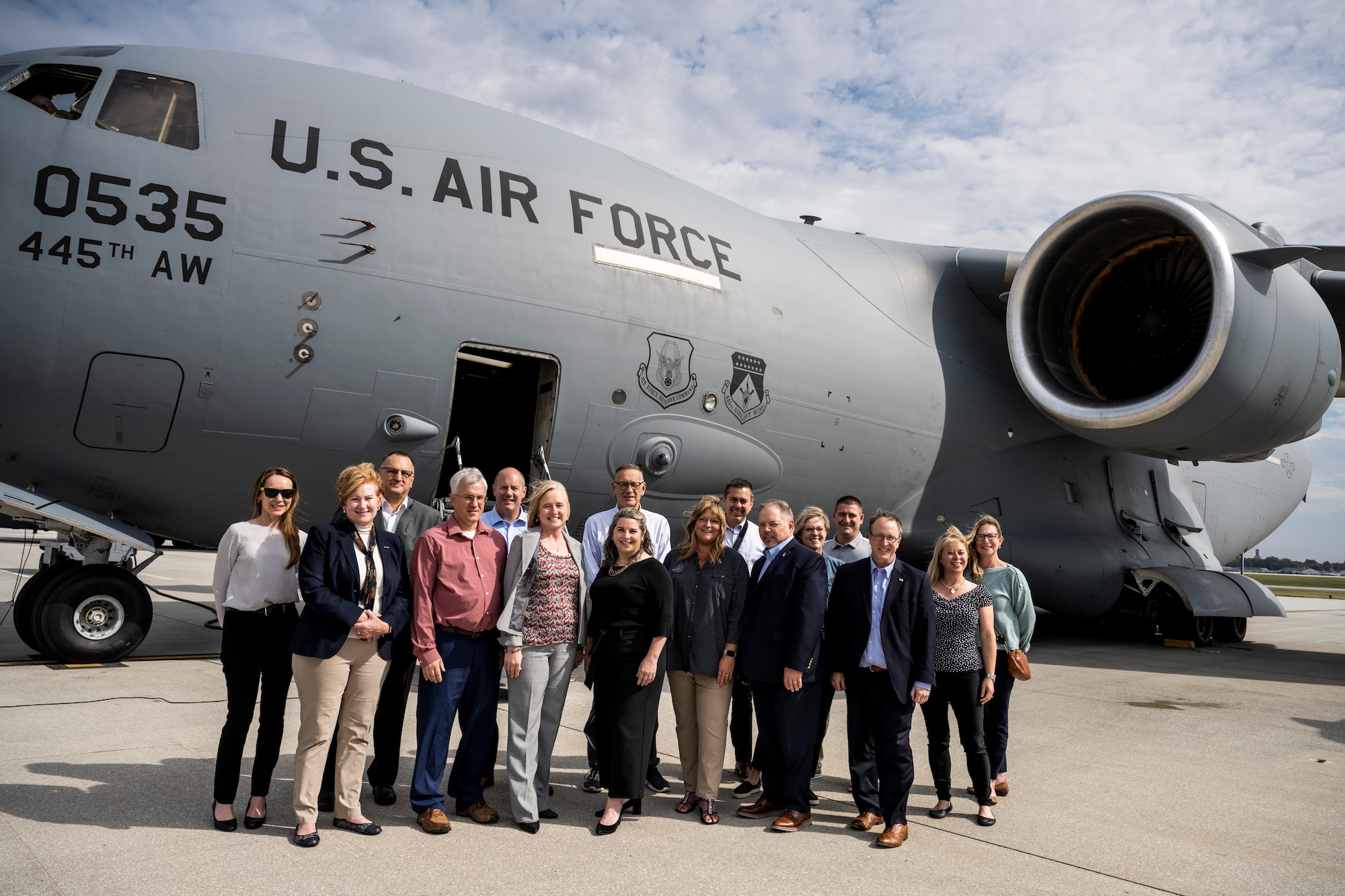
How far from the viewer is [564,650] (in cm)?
443

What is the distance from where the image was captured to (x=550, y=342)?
7.35m

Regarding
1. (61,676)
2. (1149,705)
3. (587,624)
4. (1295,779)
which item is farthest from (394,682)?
(1149,705)

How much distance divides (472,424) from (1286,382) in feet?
25.3

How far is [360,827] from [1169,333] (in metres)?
9.31

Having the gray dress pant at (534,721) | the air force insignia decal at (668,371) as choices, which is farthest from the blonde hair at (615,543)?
the air force insignia decal at (668,371)

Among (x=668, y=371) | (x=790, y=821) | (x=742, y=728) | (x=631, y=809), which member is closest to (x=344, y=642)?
(x=631, y=809)

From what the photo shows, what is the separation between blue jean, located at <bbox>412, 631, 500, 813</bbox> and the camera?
423 centimetres

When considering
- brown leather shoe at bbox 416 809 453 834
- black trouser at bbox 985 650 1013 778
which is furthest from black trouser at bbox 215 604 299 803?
black trouser at bbox 985 650 1013 778

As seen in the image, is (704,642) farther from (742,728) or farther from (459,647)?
(459,647)

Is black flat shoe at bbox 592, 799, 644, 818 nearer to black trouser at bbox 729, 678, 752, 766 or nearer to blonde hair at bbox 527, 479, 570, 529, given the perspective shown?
black trouser at bbox 729, 678, 752, 766

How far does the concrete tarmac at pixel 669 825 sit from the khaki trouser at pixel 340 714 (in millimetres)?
220

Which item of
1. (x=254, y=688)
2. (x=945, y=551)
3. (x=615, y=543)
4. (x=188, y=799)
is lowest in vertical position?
Result: (x=188, y=799)

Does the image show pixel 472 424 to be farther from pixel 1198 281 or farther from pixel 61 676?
pixel 1198 281

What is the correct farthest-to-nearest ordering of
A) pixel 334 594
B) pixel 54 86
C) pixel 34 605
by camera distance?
pixel 34 605
pixel 54 86
pixel 334 594
